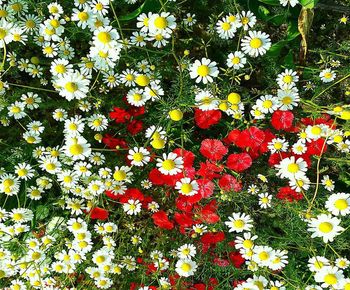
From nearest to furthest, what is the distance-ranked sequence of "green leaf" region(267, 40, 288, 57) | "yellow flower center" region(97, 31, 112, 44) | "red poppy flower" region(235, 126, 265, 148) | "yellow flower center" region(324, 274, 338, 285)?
"yellow flower center" region(97, 31, 112, 44)
"yellow flower center" region(324, 274, 338, 285)
"red poppy flower" region(235, 126, 265, 148)
"green leaf" region(267, 40, 288, 57)

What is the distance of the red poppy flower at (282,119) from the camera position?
7.82 ft

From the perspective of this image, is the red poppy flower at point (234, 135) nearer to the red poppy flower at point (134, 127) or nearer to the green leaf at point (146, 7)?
the red poppy flower at point (134, 127)

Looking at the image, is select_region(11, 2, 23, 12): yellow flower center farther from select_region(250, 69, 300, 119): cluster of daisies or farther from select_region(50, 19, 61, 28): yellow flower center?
select_region(250, 69, 300, 119): cluster of daisies

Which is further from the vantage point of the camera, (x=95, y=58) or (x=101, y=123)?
(x=101, y=123)

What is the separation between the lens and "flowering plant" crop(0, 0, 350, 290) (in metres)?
2.21

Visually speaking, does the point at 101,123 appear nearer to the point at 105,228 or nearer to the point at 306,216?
the point at 105,228

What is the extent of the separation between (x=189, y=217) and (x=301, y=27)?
1268mm

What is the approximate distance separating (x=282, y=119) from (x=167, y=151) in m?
0.68

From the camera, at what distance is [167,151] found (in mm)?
2551

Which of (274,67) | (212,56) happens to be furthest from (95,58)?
(274,67)

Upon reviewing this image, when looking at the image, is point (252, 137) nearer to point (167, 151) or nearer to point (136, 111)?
point (167, 151)

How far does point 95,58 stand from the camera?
2191mm

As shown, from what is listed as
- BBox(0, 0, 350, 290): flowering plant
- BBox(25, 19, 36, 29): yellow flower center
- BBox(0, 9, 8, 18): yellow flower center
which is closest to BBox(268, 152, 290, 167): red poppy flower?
BBox(0, 0, 350, 290): flowering plant

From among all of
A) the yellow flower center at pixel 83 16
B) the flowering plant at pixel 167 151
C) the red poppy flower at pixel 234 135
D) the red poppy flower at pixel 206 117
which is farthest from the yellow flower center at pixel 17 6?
the red poppy flower at pixel 234 135
